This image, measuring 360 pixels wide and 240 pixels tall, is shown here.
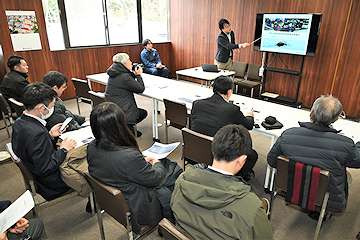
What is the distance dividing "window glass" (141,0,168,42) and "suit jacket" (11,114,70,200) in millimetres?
5716

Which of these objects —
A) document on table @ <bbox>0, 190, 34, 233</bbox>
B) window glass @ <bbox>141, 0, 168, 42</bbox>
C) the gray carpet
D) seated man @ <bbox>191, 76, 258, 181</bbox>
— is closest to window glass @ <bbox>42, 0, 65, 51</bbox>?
window glass @ <bbox>141, 0, 168, 42</bbox>

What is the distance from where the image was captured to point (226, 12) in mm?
6086

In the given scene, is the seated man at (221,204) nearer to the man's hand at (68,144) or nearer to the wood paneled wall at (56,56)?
the man's hand at (68,144)

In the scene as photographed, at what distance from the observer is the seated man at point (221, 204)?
1.08m

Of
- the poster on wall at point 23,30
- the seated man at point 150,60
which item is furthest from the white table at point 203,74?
the poster on wall at point 23,30

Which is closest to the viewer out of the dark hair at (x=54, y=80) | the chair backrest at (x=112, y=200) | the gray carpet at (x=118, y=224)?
the chair backrest at (x=112, y=200)

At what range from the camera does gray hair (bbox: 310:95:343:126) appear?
1792mm

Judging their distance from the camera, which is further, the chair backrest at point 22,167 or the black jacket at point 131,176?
the chair backrest at point 22,167

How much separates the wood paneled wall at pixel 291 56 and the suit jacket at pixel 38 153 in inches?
193

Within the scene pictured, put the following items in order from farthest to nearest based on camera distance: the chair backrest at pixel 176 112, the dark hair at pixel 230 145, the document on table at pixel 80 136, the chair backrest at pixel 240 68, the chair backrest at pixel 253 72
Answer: the chair backrest at pixel 240 68 < the chair backrest at pixel 253 72 < the chair backrest at pixel 176 112 < the document on table at pixel 80 136 < the dark hair at pixel 230 145

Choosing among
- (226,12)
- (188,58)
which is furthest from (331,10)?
(188,58)

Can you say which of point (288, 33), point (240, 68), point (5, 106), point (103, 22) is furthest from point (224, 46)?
point (5, 106)

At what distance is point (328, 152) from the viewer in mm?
1730

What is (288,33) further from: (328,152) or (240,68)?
(328,152)
